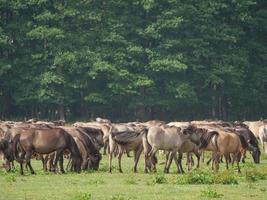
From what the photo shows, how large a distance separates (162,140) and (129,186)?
Result: 20.4 feet

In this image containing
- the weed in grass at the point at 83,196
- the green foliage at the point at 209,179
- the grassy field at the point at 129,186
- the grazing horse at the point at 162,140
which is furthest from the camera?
the grazing horse at the point at 162,140

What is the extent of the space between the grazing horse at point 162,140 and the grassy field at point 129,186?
1718 millimetres

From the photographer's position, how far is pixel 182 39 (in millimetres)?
65125

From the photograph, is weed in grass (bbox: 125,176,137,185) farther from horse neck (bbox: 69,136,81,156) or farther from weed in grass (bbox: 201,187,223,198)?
horse neck (bbox: 69,136,81,156)

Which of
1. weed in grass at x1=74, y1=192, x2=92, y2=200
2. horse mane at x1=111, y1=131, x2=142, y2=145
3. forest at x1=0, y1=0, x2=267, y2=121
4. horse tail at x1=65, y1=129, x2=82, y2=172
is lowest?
weed in grass at x1=74, y1=192, x2=92, y2=200

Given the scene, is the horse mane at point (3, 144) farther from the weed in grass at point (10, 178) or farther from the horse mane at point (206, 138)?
the horse mane at point (206, 138)

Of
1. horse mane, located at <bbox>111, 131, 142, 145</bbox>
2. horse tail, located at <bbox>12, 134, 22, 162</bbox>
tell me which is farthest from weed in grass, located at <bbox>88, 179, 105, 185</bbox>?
horse mane, located at <bbox>111, 131, 142, 145</bbox>

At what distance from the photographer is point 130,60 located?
6334 cm

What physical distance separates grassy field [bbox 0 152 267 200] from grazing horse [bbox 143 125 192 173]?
1.72 metres

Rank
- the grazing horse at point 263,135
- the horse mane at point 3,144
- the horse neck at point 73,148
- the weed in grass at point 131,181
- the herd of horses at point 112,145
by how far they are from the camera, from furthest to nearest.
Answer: the grazing horse at point 263,135 < the horse mane at point 3,144 < the horse neck at point 73,148 < the herd of horses at point 112,145 < the weed in grass at point 131,181

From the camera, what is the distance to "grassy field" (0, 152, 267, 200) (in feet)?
70.1

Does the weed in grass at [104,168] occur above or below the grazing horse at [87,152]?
A: below

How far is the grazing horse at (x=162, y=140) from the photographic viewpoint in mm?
29609

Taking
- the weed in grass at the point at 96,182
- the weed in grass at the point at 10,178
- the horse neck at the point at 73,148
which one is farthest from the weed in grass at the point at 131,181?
the horse neck at the point at 73,148
